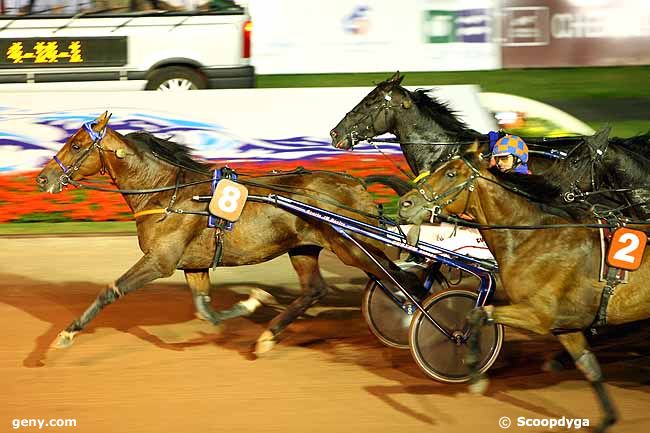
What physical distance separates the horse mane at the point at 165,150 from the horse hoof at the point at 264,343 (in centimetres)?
133

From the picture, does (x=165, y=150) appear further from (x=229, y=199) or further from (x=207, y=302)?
(x=207, y=302)

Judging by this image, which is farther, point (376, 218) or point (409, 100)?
point (409, 100)

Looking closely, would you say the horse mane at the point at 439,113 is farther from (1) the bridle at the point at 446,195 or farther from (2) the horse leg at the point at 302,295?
(1) the bridle at the point at 446,195

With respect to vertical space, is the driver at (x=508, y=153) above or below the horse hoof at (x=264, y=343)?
above

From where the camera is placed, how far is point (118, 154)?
23.4 feet

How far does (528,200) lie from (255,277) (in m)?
4.09

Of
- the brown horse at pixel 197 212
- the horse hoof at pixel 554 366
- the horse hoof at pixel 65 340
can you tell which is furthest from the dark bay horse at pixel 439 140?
the horse hoof at pixel 65 340

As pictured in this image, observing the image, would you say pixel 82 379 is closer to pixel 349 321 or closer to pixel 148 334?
pixel 148 334

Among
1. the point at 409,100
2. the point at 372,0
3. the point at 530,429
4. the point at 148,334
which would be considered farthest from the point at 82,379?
the point at 372,0

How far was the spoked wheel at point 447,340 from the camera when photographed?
638cm

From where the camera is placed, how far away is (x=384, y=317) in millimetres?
7293

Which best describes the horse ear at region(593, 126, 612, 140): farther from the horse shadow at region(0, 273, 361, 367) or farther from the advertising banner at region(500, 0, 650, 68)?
the advertising banner at region(500, 0, 650, 68)

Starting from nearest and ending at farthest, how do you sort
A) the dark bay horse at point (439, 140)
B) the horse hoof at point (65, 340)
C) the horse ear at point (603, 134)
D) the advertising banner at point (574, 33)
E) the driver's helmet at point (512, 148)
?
the driver's helmet at point (512, 148) < the horse hoof at point (65, 340) < the horse ear at point (603, 134) < the dark bay horse at point (439, 140) < the advertising banner at point (574, 33)

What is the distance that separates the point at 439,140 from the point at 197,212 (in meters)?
2.30
